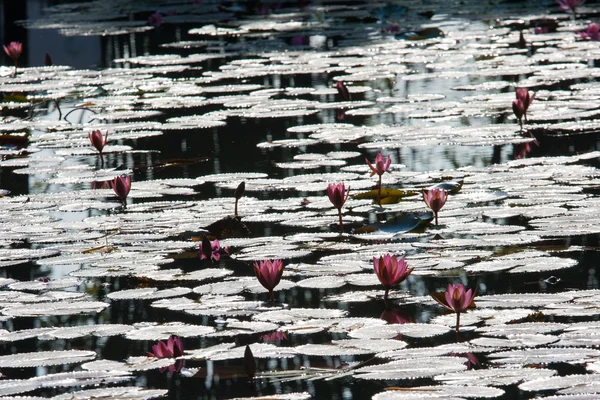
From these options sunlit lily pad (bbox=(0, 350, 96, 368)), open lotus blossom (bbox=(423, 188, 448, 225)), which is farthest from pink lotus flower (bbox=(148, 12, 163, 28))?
sunlit lily pad (bbox=(0, 350, 96, 368))

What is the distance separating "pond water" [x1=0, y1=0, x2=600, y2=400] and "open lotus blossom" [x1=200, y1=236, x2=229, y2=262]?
1.1 inches

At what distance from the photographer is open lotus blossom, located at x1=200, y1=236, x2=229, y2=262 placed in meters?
3.06

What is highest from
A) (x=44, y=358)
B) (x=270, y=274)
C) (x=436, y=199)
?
(x=436, y=199)

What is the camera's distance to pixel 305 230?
336 centimetres

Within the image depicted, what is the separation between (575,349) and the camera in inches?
87.1

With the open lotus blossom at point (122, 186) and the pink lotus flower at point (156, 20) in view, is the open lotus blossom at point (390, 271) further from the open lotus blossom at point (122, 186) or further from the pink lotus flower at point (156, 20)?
the pink lotus flower at point (156, 20)

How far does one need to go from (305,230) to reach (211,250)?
1.23ft

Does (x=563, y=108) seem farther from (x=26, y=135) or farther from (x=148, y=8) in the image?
(x=148, y=8)

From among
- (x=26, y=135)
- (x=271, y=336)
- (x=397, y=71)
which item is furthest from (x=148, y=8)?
(x=271, y=336)

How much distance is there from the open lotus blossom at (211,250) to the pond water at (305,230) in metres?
0.03

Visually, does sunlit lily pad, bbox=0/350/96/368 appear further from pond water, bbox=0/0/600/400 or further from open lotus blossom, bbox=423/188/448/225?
open lotus blossom, bbox=423/188/448/225

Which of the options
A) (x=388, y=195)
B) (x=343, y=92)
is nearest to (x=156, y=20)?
(x=343, y=92)

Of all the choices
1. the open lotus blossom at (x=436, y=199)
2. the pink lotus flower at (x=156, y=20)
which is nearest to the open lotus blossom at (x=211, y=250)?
the open lotus blossom at (x=436, y=199)

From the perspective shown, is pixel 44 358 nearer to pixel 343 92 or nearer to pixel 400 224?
pixel 400 224
